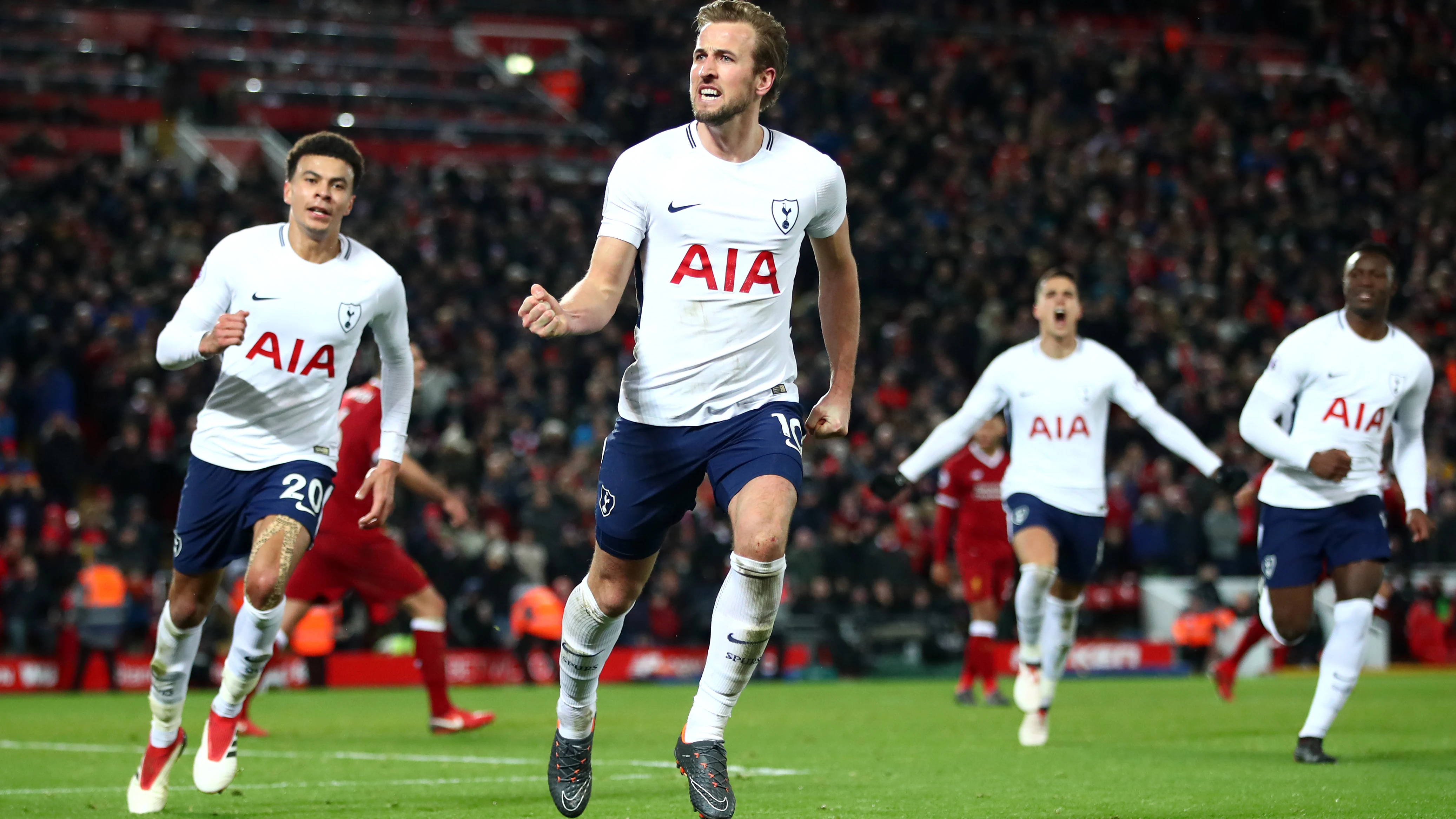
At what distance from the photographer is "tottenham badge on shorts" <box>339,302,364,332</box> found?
7.78 m

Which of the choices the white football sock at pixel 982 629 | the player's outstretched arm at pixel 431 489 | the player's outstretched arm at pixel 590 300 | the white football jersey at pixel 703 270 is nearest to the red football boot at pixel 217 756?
the white football jersey at pixel 703 270

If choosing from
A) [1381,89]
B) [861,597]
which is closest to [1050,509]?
[861,597]

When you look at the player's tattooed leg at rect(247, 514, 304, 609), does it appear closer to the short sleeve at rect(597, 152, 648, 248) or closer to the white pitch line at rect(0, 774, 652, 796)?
the white pitch line at rect(0, 774, 652, 796)

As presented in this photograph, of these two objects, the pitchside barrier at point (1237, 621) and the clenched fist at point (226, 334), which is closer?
the clenched fist at point (226, 334)

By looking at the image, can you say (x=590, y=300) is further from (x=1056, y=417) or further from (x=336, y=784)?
(x=1056, y=417)

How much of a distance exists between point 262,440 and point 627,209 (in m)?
2.54

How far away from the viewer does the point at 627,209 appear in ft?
19.9

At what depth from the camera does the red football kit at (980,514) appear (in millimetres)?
15836

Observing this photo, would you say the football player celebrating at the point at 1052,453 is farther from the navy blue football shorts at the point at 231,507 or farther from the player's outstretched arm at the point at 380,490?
the navy blue football shorts at the point at 231,507

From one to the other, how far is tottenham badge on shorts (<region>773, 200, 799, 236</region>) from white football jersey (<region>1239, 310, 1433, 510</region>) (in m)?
4.48

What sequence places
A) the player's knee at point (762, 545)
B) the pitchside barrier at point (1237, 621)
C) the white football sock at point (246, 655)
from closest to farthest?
the player's knee at point (762, 545) < the white football sock at point (246, 655) < the pitchside barrier at point (1237, 621)

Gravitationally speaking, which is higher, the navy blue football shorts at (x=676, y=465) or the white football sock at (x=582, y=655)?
the navy blue football shorts at (x=676, y=465)

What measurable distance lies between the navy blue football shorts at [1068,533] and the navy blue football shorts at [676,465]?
209 inches

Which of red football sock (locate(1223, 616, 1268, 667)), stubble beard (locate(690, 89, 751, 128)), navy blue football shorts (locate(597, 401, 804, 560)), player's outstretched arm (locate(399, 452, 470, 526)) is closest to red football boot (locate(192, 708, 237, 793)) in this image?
navy blue football shorts (locate(597, 401, 804, 560))
